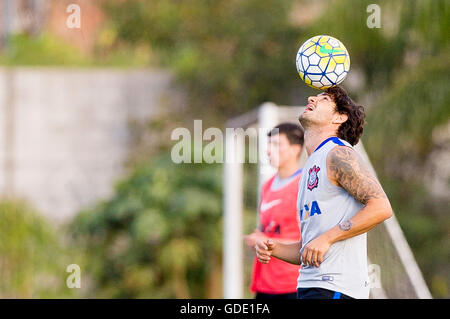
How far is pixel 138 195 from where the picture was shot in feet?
35.4

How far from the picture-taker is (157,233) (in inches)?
408

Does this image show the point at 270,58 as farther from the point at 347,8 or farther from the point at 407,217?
the point at 407,217

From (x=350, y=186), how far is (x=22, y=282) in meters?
8.74

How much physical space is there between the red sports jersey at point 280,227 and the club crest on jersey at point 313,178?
1.54 meters

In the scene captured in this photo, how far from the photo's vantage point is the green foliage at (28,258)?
1100cm

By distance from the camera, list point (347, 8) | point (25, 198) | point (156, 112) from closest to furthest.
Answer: point (347, 8)
point (25, 198)
point (156, 112)

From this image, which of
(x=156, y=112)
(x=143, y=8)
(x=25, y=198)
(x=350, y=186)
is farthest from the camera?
(x=143, y=8)

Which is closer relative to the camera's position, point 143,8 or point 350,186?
point 350,186

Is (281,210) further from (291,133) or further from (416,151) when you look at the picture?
(416,151)

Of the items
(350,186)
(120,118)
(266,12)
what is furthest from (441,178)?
(350,186)

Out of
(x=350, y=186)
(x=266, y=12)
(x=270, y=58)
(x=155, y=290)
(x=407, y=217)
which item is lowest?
(x=155, y=290)

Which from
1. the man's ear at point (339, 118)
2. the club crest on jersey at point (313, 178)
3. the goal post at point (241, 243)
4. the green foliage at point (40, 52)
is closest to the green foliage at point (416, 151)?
the goal post at point (241, 243)

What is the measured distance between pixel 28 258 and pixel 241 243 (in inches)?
161

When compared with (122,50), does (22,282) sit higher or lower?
lower
